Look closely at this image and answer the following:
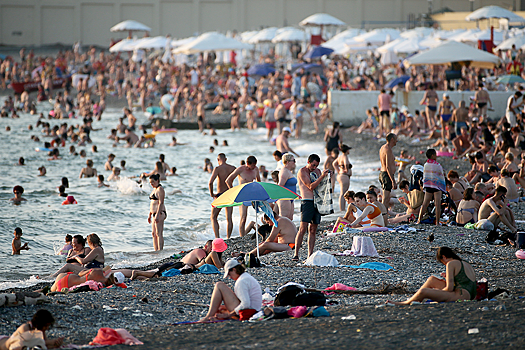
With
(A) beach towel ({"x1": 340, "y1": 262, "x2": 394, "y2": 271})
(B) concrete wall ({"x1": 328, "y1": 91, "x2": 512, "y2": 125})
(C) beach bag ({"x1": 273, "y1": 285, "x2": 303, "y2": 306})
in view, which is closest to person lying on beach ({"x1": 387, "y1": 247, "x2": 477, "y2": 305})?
(C) beach bag ({"x1": 273, "y1": 285, "x2": 303, "y2": 306})

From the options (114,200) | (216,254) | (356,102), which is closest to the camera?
(216,254)

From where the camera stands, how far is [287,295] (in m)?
6.22

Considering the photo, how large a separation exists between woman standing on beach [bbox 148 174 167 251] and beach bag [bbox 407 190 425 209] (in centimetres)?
376

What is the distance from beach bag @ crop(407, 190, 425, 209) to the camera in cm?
984

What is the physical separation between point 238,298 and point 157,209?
428 centimetres

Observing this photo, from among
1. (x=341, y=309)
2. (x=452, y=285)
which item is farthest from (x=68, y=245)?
(x=452, y=285)

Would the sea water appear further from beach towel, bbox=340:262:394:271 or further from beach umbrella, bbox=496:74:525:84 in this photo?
beach umbrella, bbox=496:74:525:84

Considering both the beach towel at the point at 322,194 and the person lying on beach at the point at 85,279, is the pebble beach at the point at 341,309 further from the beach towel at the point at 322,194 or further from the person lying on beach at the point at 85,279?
the beach towel at the point at 322,194

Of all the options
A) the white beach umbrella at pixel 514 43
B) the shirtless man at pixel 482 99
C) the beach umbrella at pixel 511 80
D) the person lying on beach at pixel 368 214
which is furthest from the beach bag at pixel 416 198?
the white beach umbrella at pixel 514 43

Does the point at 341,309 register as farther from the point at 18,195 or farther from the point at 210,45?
the point at 210,45

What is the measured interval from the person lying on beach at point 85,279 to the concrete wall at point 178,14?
131ft

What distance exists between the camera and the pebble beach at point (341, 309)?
4.86m

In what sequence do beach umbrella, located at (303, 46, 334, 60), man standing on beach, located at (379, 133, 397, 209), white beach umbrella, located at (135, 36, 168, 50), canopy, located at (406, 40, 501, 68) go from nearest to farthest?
man standing on beach, located at (379, 133, 397, 209)
canopy, located at (406, 40, 501, 68)
beach umbrella, located at (303, 46, 334, 60)
white beach umbrella, located at (135, 36, 168, 50)

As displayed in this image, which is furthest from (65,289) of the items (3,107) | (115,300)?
(3,107)
